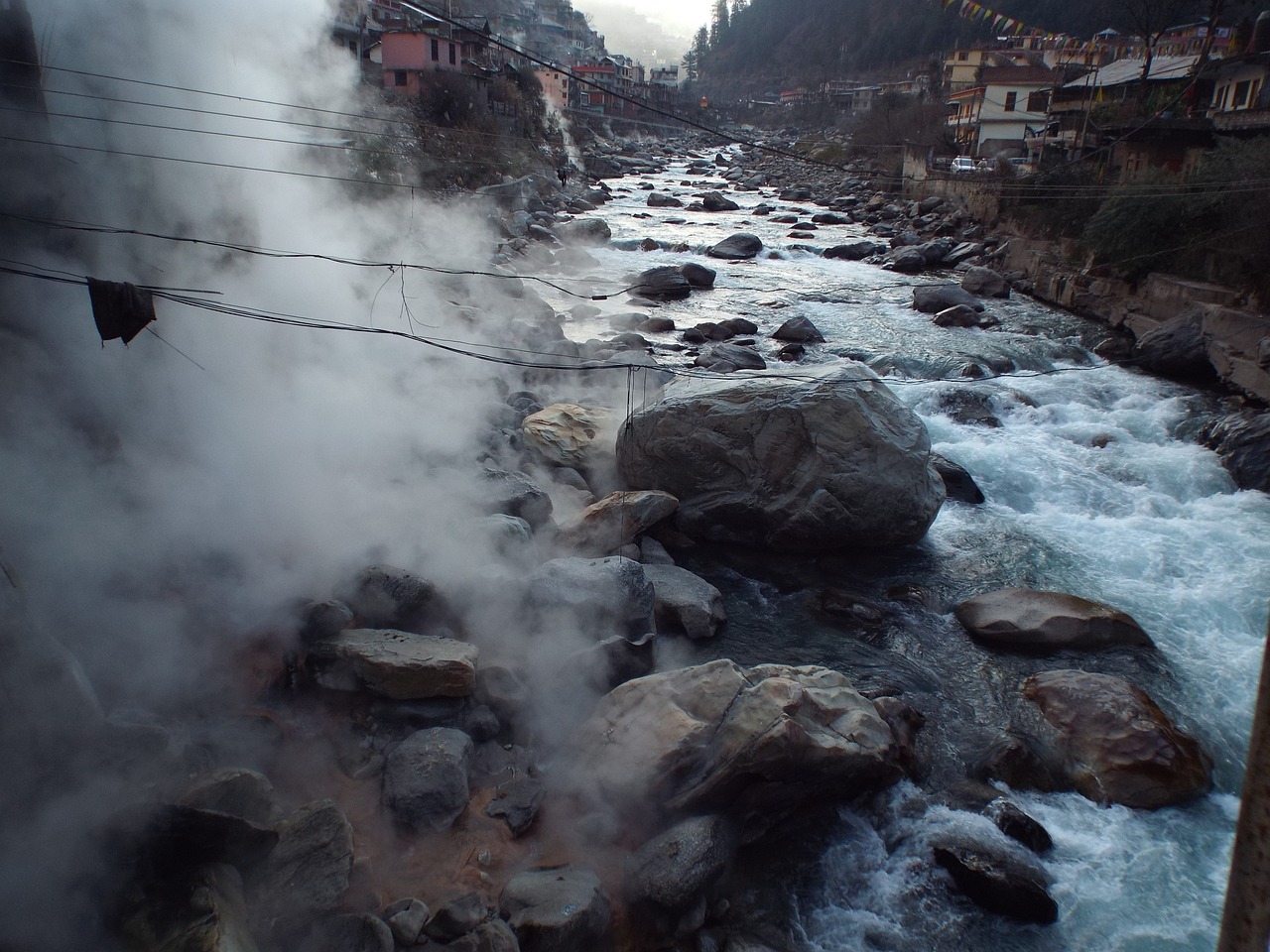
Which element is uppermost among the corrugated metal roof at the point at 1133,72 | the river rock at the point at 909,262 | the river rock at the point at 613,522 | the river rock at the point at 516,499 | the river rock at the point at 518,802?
the corrugated metal roof at the point at 1133,72

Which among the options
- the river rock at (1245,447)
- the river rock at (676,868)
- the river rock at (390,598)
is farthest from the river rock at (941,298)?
the river rock at (676,868)

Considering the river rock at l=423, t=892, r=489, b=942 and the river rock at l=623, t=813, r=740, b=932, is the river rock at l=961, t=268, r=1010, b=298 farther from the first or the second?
the river rock at l=423, t=892, r=489, b=942

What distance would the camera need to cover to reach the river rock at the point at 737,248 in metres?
26.7

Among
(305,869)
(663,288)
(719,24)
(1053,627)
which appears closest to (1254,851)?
(305,869)

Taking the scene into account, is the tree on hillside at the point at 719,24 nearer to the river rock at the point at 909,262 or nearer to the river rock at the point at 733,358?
the river rock at the point at 909,262

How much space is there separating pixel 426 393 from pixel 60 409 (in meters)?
4.69

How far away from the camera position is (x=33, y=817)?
4215mm

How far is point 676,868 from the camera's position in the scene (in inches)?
189

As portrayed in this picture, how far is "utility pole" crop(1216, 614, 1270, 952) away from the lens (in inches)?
119

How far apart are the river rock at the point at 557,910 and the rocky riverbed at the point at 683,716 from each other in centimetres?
2

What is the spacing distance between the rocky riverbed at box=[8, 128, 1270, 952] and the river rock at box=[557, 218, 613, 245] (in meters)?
15.9

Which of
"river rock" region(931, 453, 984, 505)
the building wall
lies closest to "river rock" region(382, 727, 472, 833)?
"river rock" region(931, 453, 984, 505)

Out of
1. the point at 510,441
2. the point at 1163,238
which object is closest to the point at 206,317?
the point at 510,441

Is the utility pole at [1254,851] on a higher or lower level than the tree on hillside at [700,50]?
lower
